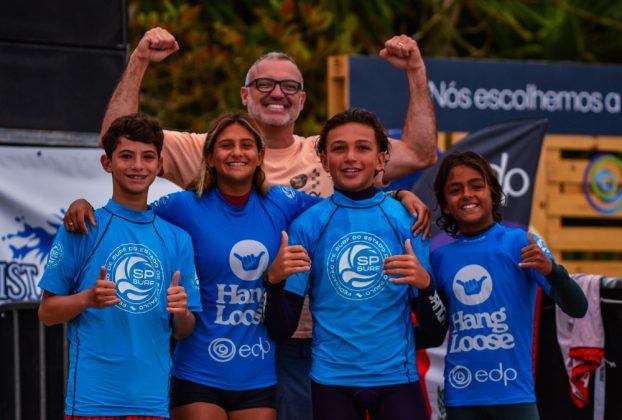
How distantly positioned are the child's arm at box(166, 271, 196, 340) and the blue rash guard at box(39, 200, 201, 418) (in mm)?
40

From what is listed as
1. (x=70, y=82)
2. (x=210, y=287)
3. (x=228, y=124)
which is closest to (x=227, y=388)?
(x=210, y=287)

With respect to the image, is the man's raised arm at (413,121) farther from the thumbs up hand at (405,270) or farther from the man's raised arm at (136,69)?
the man's raised arm at (136,69)

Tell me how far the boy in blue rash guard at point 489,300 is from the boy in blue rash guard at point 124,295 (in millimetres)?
1106

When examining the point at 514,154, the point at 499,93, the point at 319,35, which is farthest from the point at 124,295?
the point at 319,35

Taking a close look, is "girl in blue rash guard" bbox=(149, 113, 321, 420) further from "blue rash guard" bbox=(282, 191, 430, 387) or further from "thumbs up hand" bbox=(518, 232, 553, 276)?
"thumbs up hand" bbox=(518, 232, 553, 276)

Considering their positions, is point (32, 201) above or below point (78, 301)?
above

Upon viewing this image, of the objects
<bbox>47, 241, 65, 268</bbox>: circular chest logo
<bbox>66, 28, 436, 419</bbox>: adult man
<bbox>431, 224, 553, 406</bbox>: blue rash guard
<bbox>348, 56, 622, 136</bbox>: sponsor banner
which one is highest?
<bbox>348, 56, 622, 136</bbox>: sponsor banner

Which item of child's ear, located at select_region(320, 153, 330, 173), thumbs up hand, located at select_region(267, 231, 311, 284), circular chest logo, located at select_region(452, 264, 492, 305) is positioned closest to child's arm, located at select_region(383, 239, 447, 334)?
circular chest logo, located at select_region(452, 264, 492, 305)

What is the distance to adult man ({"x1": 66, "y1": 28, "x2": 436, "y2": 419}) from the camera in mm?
4477

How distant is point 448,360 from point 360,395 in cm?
57

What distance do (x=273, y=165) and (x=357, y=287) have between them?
869 millimetres

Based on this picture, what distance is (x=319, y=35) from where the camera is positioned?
35.8 ft

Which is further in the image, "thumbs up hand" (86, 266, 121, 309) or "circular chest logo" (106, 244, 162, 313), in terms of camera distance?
"circular chest logo" (106, 244, 162, 313)

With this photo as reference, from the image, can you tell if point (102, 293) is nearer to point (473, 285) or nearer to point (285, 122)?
point (285, 122)
